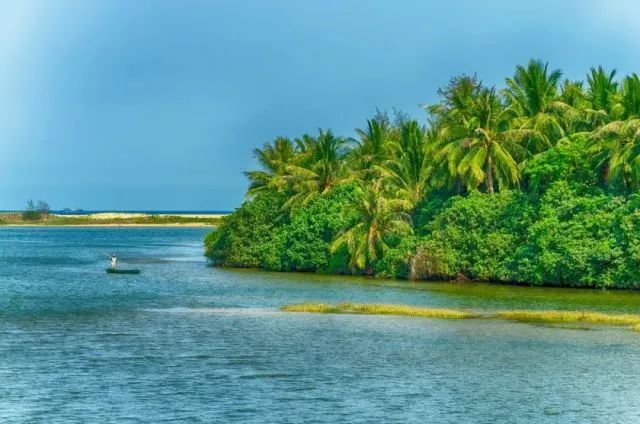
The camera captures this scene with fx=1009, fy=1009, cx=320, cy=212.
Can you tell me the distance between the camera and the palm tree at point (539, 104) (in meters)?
65.2

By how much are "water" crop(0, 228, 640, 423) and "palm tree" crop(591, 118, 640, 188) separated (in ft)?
23.9

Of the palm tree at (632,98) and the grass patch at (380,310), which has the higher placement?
the palm tree at (632,98)

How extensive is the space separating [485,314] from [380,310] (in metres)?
4.68

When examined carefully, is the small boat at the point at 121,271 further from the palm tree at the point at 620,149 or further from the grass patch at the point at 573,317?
the grass patch at the point at 573,317

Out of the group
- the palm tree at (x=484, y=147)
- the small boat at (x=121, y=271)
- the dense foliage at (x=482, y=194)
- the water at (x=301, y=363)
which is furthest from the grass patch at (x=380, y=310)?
the small boat at (x=121, y=271)

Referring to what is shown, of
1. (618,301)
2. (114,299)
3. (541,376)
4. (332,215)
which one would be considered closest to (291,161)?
(332,215)

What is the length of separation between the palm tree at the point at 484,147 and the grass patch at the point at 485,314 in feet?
A: 62.4

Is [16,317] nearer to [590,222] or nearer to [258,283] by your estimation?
[258,283]

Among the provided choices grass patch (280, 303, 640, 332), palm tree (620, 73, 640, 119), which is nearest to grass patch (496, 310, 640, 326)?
grass patch (280, 303, 640, 332)

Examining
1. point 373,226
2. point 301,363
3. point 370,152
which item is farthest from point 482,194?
point 301,363

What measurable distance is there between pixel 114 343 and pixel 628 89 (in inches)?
1384

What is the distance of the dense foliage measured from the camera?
56.6 metres

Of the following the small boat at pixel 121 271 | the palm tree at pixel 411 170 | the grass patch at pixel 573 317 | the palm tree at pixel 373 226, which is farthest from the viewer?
the small boat at pixel 121 271

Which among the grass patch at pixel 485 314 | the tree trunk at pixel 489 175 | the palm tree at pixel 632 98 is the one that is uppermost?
the palm tree at pixel 632 98
